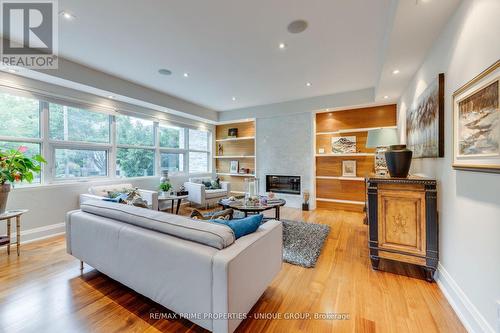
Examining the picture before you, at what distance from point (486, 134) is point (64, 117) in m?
5.37

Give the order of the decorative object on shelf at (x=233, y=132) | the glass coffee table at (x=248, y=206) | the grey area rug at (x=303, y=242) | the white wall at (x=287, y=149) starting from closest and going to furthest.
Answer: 1. the grey area rug at (x=303, y=242)
2. the glass coffee table at (x=248, y=206)
3. the white wall at (x=287, y=149)
4. the decorative object on shelf at (x=233, y=132)

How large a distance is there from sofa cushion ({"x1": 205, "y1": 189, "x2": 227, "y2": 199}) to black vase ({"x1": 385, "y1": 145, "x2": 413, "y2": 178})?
3.78m

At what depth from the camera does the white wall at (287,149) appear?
16.9 feet

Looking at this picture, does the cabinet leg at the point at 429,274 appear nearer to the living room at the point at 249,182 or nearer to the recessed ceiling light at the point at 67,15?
the living room at the point at 249,182

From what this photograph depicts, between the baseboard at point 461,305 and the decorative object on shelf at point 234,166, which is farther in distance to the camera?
the decorative object on shelf at point 234,166

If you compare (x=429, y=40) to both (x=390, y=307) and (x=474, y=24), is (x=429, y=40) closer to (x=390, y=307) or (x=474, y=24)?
(x=474, y=24)

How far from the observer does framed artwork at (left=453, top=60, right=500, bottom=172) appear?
48.4 inches

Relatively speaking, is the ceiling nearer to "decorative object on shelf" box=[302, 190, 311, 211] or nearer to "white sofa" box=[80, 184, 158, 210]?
"white sofa" box=[80, 184, 158, 210]

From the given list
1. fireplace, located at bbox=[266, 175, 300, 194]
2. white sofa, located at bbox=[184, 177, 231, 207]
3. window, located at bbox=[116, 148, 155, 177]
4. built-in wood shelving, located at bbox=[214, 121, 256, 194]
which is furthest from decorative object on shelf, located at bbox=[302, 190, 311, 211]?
window, located at bbox=[116, 148, 155, 177]

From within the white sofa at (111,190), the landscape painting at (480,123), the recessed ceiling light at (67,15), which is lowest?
the white sofa at (111,190)

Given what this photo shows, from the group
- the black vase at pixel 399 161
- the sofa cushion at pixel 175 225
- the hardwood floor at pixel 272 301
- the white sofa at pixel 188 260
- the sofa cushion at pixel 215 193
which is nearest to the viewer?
the white sofa at pixel 188 260

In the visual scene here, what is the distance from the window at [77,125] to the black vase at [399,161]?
4972 mm

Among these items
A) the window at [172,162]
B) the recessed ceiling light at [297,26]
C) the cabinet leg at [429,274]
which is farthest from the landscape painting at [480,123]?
the window at [172,162]

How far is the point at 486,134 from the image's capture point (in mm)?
1323
